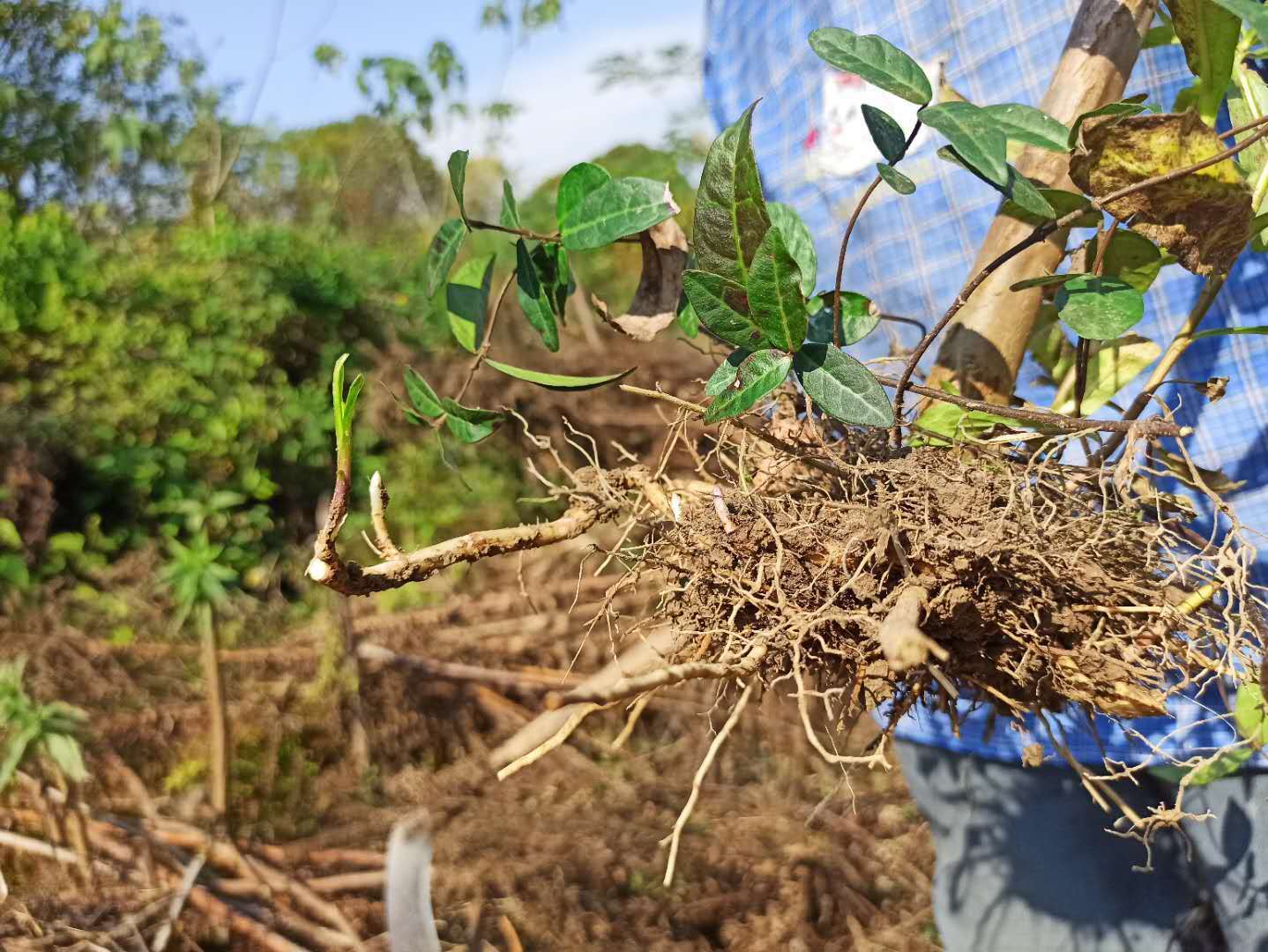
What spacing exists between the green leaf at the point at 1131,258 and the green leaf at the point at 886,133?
155 mm

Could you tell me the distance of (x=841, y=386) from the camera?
0.54 meters

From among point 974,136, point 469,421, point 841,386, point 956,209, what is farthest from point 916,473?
point 956,209

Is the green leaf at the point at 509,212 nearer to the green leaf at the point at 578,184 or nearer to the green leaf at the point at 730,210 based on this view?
the green leaf at the point at 578,184

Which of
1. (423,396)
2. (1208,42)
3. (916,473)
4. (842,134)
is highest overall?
(842,134)

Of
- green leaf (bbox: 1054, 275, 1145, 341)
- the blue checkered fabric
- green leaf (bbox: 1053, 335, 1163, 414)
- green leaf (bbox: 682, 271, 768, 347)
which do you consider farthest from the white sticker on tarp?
green leaf (bbox: 682, 271, 768, 347)

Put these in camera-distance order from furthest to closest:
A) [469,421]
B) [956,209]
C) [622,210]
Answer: [956,209]
[469,421]
[622,210]

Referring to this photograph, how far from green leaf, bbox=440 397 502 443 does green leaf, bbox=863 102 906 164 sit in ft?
1.01

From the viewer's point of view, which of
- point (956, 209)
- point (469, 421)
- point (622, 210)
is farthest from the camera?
point (956, 209)

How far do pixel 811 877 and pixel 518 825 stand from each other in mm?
613


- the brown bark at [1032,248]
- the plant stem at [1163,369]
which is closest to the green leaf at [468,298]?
the brown bark at [1032,248]

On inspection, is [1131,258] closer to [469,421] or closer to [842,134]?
[469,421]

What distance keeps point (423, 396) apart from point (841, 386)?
32 cm

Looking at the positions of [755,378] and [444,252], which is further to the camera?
[444,252]

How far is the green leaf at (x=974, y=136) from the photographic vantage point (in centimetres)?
50
